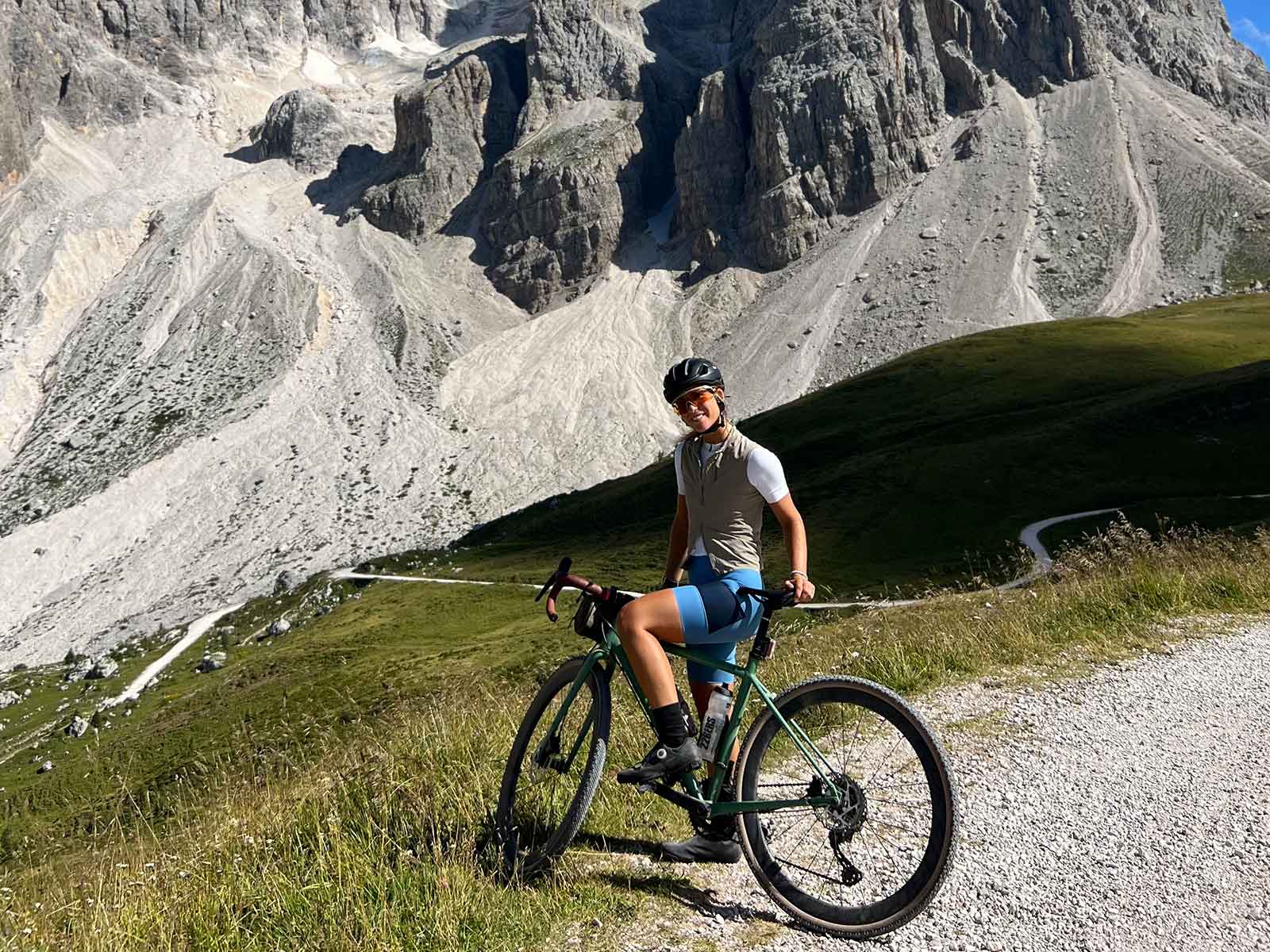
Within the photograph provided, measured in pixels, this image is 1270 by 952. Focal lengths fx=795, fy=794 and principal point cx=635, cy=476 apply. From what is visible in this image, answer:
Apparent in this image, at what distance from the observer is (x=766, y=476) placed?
6.27m

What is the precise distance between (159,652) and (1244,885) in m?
83.7

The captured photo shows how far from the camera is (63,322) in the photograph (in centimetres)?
14150

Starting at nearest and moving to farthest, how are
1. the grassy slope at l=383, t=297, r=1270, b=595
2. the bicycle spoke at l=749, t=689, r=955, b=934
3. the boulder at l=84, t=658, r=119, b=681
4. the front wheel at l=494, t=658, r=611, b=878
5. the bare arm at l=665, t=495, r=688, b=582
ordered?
1. the bicycle spoke at l=749, t=689, r=955, b=934
2. the front wheel at l=494, t=658, r=611, b=878
3. the bare arm at l=665, t=495, r=688, b=582
4. the grassy slope at l=383, t=297, r=1270, b=595
5. the boulder at l=84, t=658, r=119, b=681

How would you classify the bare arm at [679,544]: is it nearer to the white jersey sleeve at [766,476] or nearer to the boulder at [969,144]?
the white jersey sleeve at [766,476]

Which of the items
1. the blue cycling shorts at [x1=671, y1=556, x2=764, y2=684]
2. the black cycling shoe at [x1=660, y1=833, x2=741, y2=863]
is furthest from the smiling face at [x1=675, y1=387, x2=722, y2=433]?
the black cycling shoe at [x1=660, y1=833, x2=741, y2=863]

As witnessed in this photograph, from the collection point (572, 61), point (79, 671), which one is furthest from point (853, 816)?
point (572, 61)

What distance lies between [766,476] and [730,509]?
412 millimetres

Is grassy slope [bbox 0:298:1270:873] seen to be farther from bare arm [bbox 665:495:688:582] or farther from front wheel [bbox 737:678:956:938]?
front wheel [bbox 737:678:956:938]

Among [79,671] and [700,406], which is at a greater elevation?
[700,406]

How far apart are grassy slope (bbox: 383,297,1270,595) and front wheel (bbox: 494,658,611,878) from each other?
37.7 meters

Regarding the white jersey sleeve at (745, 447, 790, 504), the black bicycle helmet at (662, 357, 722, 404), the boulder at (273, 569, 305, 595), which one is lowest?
the boulder at (273, 569, 305, 595)

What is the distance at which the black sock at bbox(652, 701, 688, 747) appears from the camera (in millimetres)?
6027

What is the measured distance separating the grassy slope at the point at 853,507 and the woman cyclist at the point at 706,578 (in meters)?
28.5

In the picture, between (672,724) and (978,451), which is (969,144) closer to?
(978,451)
